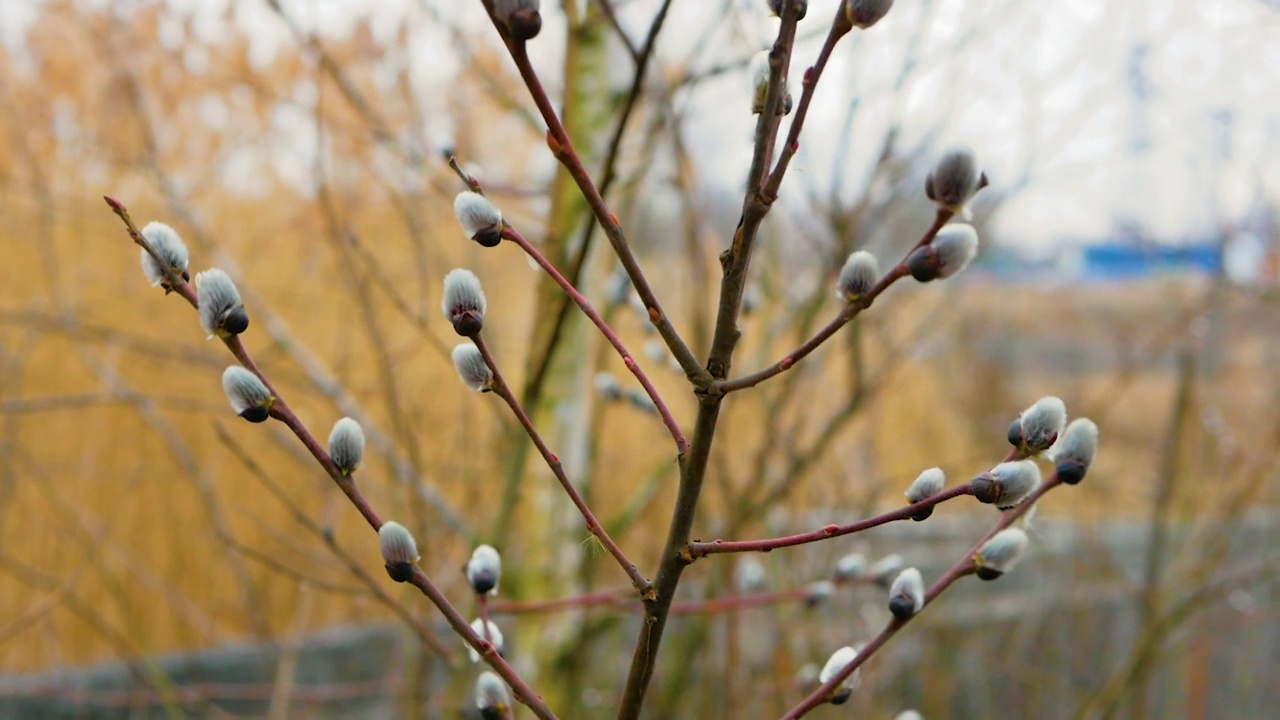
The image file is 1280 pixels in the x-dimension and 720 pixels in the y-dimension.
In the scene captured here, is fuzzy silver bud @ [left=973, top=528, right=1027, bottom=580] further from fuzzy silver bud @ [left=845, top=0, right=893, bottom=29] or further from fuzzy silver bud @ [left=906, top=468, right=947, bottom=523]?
fuzzy silver bud @ [left=845, top=0, right=893, bottom=29]

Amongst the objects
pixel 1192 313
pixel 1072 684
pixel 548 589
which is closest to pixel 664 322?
pixel 548 589

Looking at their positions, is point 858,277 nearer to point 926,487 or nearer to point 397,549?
point 926,487

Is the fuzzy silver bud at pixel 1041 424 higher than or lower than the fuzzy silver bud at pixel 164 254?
lower

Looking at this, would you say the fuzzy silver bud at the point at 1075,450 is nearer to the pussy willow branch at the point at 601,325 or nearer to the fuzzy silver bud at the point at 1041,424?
the fuzzy silver bud at the point at 1041,424

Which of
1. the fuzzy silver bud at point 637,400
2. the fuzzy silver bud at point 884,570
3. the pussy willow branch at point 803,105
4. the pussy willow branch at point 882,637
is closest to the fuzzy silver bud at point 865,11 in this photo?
the pussy willow branch at point 803,105

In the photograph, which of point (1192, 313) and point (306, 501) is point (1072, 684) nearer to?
point (1192, 313)

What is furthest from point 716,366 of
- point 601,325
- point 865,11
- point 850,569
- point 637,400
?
point 637,400
